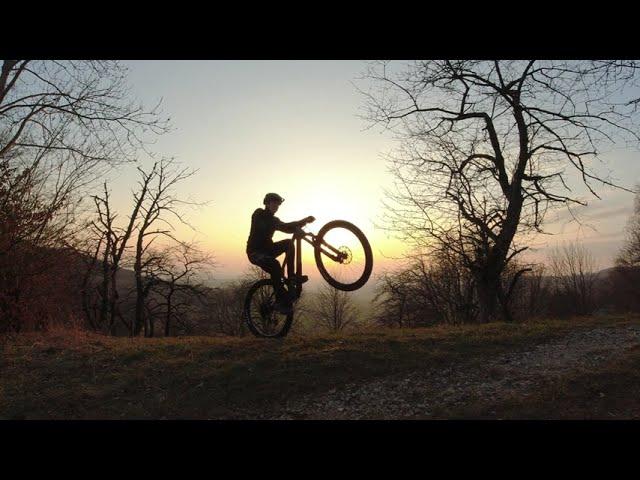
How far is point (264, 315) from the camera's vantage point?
888 centimetres

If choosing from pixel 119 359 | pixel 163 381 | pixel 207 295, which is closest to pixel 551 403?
pixel 163 381

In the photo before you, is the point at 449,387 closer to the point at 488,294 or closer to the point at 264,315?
the point at 264,315

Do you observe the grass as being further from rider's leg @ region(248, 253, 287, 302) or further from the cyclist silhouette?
the cyclist silhouette

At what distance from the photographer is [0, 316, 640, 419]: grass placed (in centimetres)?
652

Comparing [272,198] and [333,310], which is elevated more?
[272,198]

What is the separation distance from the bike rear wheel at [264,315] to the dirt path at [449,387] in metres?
2.23

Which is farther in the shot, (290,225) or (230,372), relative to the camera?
(230,372)

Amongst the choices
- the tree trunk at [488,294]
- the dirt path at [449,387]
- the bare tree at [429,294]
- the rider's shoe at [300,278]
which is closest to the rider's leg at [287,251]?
the rider's shoe at [300,278]

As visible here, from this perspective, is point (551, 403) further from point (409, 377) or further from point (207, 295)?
point (207, 295)

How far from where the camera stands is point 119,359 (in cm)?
859

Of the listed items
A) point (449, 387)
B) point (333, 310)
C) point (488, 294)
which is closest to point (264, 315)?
point (449, 387)

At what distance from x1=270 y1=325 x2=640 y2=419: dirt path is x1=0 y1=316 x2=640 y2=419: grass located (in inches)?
10.3

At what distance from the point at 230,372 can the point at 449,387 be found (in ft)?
11.6

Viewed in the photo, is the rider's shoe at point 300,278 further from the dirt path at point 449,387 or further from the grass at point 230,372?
the dirt path at point 449,387
